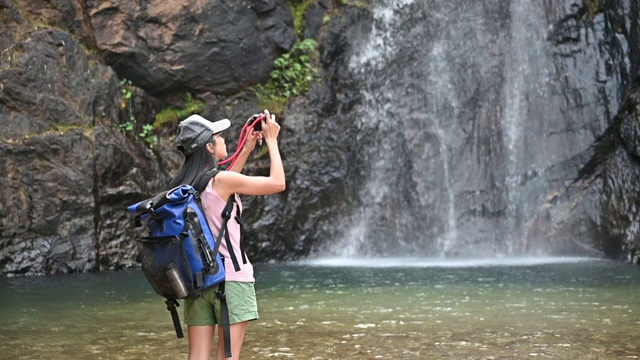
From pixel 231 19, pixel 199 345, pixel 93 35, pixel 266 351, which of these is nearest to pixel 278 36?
pixel 231 19

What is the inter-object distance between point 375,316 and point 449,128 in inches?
392

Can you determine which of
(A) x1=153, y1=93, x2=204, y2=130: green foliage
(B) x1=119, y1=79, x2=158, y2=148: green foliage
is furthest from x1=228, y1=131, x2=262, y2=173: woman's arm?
(A) x1=153, y1=93, x2=204, y2=130: green foliage

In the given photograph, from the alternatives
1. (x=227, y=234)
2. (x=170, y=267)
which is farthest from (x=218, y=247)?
(x=170, y=267)

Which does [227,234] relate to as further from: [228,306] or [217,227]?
[228,306]

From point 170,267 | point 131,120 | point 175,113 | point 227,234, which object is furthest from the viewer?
point 175,113

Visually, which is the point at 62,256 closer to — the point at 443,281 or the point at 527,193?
the point at 443,281

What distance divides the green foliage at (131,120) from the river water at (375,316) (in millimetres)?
4102

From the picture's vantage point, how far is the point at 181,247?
11.4ft

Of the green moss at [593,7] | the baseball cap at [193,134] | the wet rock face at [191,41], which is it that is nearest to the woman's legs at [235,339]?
the baseball cap at [193,134]

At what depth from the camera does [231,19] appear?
16.9 meters

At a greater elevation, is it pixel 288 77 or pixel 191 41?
pixel 191 41

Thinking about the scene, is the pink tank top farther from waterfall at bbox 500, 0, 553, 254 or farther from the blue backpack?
waterfall at bbox 500, 0, 553, 254

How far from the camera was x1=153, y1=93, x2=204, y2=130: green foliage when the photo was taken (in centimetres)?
1672

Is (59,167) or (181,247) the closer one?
(181,247)
